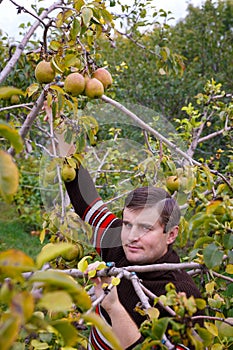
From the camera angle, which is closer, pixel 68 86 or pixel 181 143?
pixel 68 86

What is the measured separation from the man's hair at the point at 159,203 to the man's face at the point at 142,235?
0.04 ft

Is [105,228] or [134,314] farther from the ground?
[105,228]

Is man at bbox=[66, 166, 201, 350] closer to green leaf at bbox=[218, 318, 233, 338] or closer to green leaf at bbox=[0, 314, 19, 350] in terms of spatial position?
green leaf at bbox=[218, 318, 233, 338]

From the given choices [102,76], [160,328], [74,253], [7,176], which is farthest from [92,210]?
[7,176]

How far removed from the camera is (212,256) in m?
0.99

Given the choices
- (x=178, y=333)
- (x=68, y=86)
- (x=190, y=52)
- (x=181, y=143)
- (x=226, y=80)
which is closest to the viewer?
(x=178, y=333)

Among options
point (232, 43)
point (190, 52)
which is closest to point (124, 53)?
point (190, 52)

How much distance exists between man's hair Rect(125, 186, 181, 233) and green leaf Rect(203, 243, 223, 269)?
1.55 feet

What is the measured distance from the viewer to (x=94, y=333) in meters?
1.53

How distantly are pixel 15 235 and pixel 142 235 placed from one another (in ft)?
12.5

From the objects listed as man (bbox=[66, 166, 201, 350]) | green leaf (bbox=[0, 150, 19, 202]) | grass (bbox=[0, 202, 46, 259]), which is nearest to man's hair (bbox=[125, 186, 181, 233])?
man (bbox=[66, 166, 201, 350])

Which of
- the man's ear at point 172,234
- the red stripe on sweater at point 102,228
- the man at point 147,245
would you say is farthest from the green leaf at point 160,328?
the red stripe on sweater at point 102,228

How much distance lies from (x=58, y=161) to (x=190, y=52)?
4873 mm

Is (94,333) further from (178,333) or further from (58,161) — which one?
(178,333)
